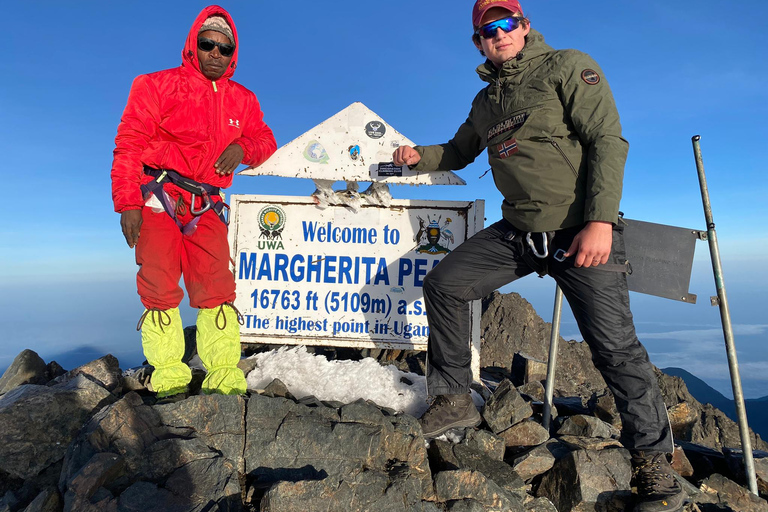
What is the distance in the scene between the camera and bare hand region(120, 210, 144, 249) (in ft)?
11.8

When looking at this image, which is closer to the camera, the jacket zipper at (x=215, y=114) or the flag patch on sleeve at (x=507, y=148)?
the flag patch on sleeve at (x=507, y=148)

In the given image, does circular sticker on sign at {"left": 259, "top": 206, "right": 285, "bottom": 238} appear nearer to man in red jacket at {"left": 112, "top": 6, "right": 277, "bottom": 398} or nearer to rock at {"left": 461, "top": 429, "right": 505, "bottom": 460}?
man in red jacket at {"left": 112, "top": 6, "right": 277, "bottom": 398}

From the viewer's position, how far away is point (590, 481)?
3.16m

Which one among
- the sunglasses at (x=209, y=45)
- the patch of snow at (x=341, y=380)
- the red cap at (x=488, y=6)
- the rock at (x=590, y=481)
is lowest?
the rock at (x=590, y=481)

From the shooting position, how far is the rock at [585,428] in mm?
3793

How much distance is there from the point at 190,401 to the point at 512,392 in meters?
2.47

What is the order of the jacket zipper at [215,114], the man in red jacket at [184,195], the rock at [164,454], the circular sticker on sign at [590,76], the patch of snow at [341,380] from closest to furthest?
the rock at [164,454]
the circular sticker on sign at [590,76]
the man in red jacket at [184,195]
the jacket zipper at [215,114]
the patch of snow at [341,380]

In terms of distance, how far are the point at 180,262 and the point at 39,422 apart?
1.49 m

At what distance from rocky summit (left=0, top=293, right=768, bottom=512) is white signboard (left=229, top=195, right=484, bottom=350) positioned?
117 centimetres

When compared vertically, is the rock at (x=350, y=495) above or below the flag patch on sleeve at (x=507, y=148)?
below

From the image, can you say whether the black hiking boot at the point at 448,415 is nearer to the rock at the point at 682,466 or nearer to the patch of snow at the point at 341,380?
the patch of snow at the point at 341,380

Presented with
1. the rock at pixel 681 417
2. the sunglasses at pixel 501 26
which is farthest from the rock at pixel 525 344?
the sunglasses at pixel 501 26

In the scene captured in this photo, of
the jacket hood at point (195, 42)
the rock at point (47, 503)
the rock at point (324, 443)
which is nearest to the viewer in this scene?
the rock at point (47, 503)

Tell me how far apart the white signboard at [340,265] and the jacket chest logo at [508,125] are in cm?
149
